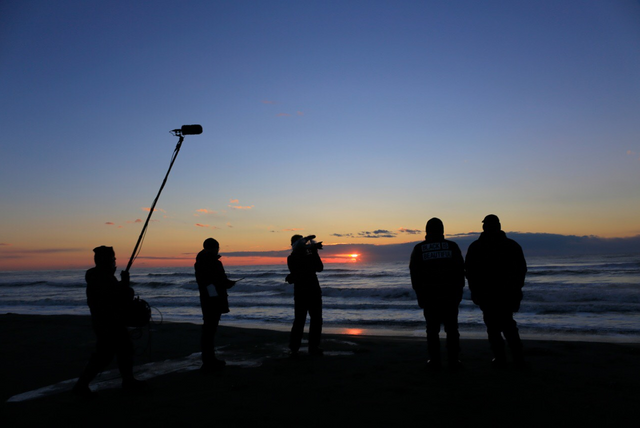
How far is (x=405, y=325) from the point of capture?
1089cm

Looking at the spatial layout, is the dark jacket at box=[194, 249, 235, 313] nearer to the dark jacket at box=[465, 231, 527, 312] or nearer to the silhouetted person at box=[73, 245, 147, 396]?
the silhouetted person at box=[73, 245, 147, 396]

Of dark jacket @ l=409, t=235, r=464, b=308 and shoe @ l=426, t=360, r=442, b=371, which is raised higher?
dark jacket @ l=409, t=235, r=464, b=308

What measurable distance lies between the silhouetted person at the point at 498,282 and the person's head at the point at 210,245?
10.2 ft

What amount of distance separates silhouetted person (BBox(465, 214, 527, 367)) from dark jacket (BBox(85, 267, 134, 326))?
3721mm

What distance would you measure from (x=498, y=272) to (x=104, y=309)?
4159mm

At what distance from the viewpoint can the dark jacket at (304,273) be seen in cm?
589

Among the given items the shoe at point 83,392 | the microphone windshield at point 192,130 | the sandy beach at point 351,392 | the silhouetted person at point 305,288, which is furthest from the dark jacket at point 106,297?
the silhouetted person at point 305,288

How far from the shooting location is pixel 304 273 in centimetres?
590

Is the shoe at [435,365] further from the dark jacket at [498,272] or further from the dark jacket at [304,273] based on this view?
the dark jacket at [304,273]

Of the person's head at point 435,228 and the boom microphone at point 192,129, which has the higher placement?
the boom microphone at point 192,129

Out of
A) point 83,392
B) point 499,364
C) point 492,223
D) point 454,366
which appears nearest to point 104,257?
point 83,392

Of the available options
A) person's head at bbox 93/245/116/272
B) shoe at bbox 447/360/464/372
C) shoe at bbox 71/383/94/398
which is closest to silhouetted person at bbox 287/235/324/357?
shoe at bbox 447/360/464/372

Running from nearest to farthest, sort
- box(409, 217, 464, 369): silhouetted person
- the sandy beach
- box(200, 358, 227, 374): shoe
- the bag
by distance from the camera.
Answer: the sandy beach
the bag
box(409, 217, 464, 369): silhouetted person
box(200, 358, 227, 374): shoe

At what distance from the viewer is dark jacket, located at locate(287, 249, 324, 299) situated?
232 inches
